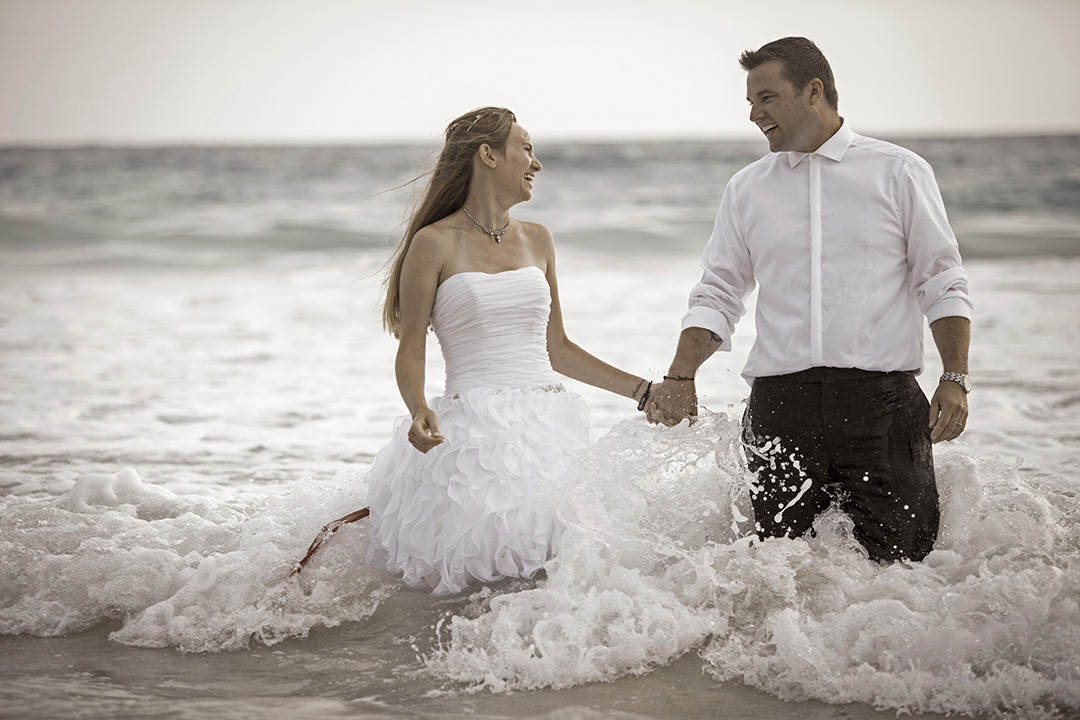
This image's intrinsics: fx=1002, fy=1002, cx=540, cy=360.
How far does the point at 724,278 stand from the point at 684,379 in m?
0.36

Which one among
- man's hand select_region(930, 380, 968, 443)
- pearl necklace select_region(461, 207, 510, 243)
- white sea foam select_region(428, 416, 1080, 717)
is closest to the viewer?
white sea foam select_region(428, 416, 1080, 717)

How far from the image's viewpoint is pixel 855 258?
9.91 feet

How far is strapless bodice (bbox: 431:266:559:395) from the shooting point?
3.63 m

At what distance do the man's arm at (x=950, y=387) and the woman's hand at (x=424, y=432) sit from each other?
1.55 metres

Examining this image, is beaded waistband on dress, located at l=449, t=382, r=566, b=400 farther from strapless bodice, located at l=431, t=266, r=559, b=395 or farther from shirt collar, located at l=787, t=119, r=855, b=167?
shirt collar, located at l=787, t=119, r=855, b=167

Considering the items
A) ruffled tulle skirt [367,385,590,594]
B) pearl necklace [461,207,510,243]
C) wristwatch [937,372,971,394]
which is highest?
pearl necklace [461,207,510,243]

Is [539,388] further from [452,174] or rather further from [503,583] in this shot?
[452,174]

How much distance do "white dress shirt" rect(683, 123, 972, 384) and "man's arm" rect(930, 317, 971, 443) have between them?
0.13ft

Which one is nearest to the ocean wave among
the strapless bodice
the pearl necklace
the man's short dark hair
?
the strapless bodice

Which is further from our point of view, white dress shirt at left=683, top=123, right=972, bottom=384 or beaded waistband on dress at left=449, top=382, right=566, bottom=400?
beaded waistband on dress at left=449, top=382, right=566, bottom=400

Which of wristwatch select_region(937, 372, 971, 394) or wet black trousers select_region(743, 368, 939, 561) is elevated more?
wristwatch select_region(937, 372, 971, 394)

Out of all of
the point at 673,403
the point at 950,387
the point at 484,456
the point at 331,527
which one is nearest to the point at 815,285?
the point at 950,387

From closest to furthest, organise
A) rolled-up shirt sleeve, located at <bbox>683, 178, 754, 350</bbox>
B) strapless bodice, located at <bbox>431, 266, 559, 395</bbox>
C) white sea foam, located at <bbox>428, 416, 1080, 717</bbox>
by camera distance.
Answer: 1. white sea foam, located at <bbox>428, 416, 1080, 717</bbox>
2. rolled-up shirt sleeve, located at <bbox>683, 178, 754, 350</bbox>
3. strapless bodice, located at <bbox>431, 266, 559, 395</bbox>

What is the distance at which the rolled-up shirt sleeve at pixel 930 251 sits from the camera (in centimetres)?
294
